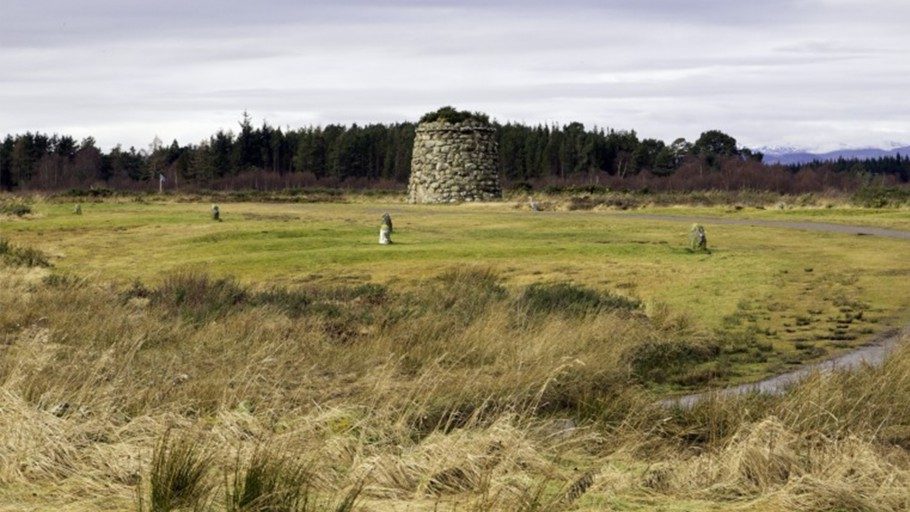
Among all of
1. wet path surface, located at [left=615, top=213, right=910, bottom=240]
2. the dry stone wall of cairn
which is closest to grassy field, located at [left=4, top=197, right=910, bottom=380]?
wet path surface, located at [left=615, top=213, right=910, bottom=240]

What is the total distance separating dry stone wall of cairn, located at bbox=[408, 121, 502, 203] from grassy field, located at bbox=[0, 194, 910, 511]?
149 ft

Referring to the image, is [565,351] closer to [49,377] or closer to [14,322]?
[49,377]

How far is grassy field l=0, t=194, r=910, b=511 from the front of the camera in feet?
28.3

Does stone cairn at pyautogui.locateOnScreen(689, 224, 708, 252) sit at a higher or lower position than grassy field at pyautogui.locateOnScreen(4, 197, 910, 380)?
higher

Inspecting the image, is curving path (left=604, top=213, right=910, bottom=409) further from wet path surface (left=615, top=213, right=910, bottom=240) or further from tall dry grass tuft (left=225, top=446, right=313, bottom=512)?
wet path surface (left=615, top=213, right=910, bottom=240)

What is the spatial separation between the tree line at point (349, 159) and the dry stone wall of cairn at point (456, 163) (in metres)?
49.9

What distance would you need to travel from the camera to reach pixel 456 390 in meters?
12.4

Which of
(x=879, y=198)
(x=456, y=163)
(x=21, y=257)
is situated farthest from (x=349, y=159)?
(x=21, y=257)

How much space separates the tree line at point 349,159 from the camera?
437 feet

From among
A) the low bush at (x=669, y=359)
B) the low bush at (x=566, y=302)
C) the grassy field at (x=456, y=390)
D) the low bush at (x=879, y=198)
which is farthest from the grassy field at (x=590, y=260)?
the low bush at (x=879, y=198)

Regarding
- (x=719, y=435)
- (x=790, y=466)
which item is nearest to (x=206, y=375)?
(x=719, y=435)

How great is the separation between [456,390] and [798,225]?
3201cm

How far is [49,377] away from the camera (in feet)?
38.4

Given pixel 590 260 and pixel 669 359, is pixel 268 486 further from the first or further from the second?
pixel 590 260
